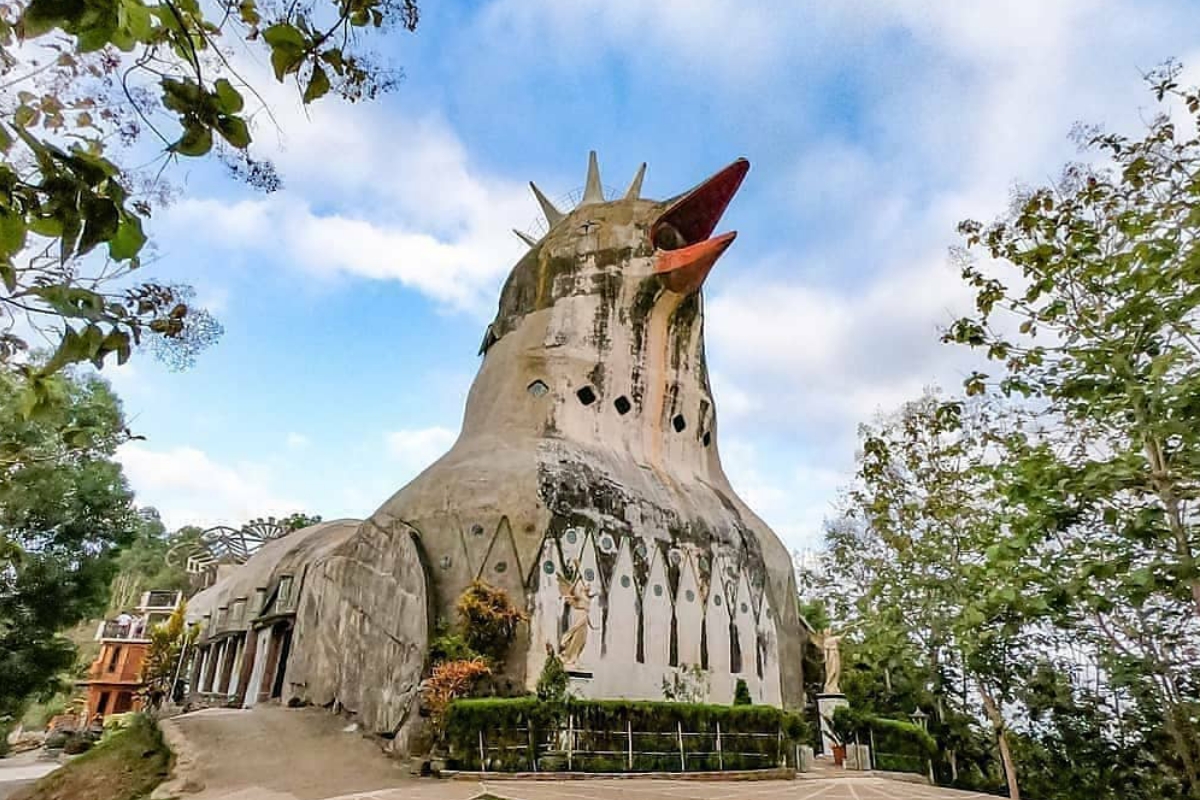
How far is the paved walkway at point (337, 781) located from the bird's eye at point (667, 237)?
35.5 feet

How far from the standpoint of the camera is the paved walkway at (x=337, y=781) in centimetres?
820

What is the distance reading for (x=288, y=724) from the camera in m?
11.3

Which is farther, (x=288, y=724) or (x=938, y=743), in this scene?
(x=938, y=743)

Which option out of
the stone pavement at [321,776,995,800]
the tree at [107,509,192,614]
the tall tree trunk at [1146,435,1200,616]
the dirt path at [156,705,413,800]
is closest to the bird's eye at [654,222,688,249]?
the stone pavement at [321,776,995,800]

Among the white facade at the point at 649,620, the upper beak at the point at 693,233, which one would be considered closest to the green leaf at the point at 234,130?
the white facade at the point at 649,620

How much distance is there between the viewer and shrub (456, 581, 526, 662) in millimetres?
10914

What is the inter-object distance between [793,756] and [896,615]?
5381mm

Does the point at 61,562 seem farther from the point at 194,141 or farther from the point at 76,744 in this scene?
the point at 194,141

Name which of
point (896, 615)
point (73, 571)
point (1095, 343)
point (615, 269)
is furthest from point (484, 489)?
point (73, 571)

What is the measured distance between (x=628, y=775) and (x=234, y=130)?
10.0 metres

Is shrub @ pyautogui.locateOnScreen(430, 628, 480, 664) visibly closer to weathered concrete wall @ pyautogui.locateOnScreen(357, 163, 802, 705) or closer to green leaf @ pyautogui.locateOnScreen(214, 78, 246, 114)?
weathered concrete wall @ pyautogui.locateOnScreen(357, 163, 802, 705)

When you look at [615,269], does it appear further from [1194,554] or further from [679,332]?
[1194,554]

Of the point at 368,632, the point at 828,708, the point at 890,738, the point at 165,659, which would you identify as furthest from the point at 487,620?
the point at 165,659

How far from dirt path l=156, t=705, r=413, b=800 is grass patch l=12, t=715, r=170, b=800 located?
26 centimetres
